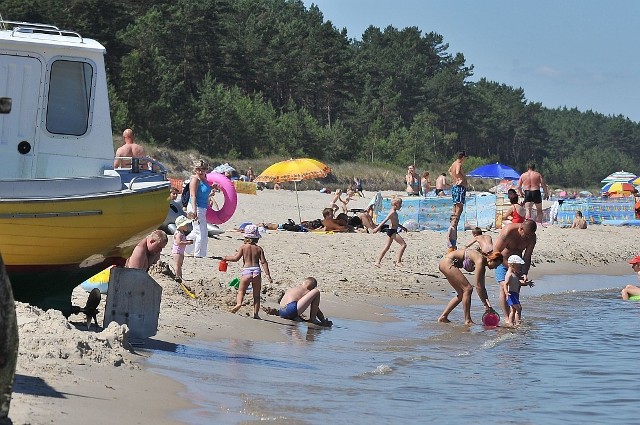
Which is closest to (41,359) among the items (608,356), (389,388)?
(389,388)

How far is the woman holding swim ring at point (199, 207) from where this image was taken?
16000 mm

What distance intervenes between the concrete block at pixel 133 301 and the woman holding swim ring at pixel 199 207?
6305mm

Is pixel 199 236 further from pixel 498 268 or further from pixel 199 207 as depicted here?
pixel 498 268

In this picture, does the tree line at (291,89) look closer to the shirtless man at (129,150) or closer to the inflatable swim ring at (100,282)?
the shirtless man at (129,150)

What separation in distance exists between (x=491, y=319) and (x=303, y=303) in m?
2.70

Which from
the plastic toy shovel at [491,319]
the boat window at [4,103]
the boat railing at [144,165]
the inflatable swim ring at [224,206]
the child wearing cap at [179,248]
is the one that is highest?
the boat window at [4,103]

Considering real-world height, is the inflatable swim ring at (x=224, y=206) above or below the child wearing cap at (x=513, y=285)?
above

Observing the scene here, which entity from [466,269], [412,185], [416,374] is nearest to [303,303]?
[466,269]

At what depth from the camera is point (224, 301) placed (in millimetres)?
12859

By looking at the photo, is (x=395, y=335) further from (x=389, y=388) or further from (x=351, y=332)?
(x=389, y=388)

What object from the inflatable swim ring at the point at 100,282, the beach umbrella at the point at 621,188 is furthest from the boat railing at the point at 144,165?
the beach umbrella at the point at 621,188

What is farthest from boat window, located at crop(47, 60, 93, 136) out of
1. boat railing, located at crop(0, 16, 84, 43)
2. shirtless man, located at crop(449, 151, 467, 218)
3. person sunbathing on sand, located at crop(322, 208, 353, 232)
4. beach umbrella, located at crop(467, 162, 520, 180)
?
beach umbrella, located at crop(467, 162, 520, 180)

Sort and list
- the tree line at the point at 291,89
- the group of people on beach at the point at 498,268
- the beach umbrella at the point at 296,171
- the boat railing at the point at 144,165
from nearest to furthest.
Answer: the boat railing at the point at 144,165 → the group of people on beach at the point at 498,268 → the beach umbrella at the point at 296,171 → the tree line at the point at 291,89

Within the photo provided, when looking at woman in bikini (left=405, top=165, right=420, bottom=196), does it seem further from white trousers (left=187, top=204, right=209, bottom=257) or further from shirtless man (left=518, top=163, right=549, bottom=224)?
white trousers (left=187, top=204, right=209, bottom=257)
